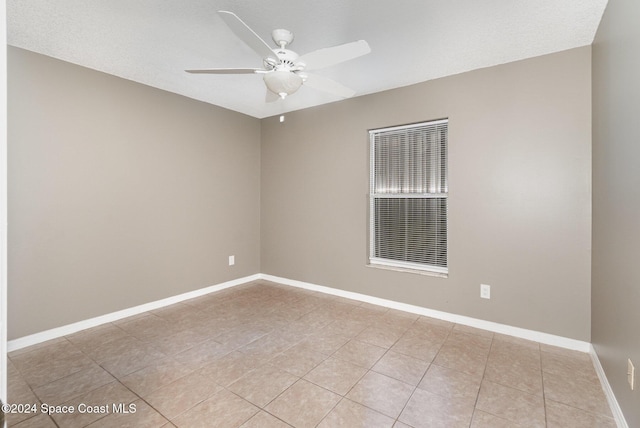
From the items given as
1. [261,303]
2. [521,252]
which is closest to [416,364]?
[521,252]

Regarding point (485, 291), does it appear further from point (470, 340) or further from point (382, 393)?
point (382, 393)

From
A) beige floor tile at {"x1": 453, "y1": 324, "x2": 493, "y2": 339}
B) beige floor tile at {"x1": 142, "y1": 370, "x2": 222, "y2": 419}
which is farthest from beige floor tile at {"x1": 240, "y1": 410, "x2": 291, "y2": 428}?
beige floor tile at {"x1": 453, "y1": 324, "x2": 493, "y2": 339}

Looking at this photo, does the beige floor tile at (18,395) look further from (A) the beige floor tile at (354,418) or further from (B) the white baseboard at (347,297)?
(A) the beige floor tile at (354,418)

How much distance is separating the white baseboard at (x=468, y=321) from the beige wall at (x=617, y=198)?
27 centimetres

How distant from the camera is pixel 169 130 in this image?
137 inches

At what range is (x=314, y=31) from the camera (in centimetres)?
217

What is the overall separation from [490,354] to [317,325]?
1.50 m

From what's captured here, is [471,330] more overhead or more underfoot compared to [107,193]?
more underfoot

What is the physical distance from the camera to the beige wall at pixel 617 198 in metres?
1.45

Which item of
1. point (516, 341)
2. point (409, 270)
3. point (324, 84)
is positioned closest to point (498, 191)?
point (409, 270)

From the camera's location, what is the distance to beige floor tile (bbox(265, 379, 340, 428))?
169 cm

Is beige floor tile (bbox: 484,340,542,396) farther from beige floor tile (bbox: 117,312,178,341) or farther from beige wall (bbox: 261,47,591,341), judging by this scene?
beige floor tile (bbox: 117,312,178,341)

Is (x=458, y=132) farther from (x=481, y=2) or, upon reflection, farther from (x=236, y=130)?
(x=236, y=130)

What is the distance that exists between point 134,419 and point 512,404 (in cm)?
222
